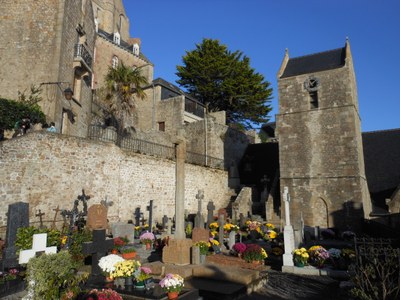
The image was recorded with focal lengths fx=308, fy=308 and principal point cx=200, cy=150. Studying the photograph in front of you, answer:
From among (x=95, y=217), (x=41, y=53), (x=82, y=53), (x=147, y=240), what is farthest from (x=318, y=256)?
(x=82, y=53)

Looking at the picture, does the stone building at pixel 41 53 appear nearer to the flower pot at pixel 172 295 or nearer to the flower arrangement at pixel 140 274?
the flower arrangement at pixel 140 274

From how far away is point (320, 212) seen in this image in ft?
67.5

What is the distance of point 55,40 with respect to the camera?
17047mm

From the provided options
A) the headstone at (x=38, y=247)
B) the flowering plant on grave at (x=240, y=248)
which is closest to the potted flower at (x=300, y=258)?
the flowering plant on grave at (x=240, y=248)

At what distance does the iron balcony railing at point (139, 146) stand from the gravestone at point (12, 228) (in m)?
9.53

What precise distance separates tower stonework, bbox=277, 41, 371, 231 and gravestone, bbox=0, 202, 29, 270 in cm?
1522

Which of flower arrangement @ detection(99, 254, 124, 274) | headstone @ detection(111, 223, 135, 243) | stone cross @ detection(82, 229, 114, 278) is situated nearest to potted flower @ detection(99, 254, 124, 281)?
flower arrangement @ detection(99, 254, 124, 274)

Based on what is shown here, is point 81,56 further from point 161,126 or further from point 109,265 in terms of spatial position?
point 109,265

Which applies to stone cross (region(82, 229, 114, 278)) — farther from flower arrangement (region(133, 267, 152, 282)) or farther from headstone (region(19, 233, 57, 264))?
flower arrangement (region(133, 267, 152, 282))

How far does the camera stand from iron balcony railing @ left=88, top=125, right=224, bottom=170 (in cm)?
1922

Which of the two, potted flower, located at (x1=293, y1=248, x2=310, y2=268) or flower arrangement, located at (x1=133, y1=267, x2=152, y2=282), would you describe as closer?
flower arrangement, located at (x1=133, y1=267, x2=152, y2=282)

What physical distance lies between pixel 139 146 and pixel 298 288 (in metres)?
15.2

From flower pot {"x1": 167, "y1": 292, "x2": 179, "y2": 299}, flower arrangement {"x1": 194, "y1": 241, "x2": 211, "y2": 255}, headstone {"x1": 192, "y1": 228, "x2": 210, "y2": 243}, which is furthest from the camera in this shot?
headstone {"x1": 192, "y1": 228, "x2": 210, "y2": 243}

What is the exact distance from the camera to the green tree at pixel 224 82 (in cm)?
3616
